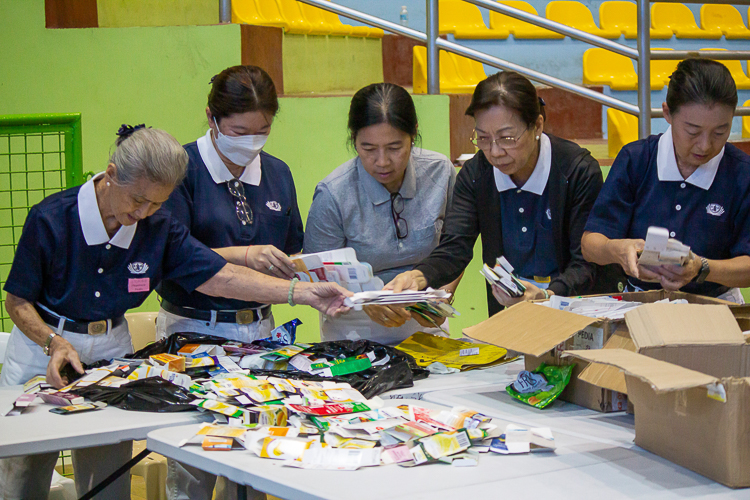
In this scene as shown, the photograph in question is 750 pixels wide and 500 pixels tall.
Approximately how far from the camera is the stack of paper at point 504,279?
200cm

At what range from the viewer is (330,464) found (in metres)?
1.37

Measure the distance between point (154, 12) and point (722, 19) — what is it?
5.54 m

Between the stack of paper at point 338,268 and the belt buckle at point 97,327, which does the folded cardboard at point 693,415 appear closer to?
the stack of paper at point 338,268

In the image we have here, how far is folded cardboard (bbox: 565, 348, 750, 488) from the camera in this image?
1.23 m

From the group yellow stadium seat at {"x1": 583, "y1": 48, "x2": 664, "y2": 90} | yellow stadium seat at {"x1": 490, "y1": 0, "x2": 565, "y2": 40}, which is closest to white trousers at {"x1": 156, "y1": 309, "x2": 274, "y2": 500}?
yellow stadium seat at {"x1": 583, "y1": 48, "x2": 664, "y2": 90}

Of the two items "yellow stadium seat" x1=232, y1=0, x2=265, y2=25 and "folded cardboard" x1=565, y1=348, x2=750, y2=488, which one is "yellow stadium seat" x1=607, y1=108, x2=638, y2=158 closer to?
"yellow stadium seat" x1=232, y1=0, x2=265, y2=25

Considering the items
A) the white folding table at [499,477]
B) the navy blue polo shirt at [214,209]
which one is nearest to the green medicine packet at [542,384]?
the white folding table at [499,477]

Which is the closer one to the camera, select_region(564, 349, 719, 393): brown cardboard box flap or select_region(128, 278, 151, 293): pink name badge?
select_region(564, 349, 719, 393): brown cardboard box flap

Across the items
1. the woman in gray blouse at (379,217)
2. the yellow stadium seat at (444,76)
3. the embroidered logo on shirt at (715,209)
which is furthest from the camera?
the yellow stadium seat at (444,76)

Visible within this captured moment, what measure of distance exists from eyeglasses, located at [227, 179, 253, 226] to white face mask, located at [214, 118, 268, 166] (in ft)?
0.25

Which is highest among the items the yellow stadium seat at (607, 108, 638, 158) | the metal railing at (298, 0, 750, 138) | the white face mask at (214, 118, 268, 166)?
the metal railing at (298, 0, 750, 138)

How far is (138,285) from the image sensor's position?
82.0 inches

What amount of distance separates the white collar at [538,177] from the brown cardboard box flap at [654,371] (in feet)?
3.28

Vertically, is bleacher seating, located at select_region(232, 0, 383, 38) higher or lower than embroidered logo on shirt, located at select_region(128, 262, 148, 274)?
higher
